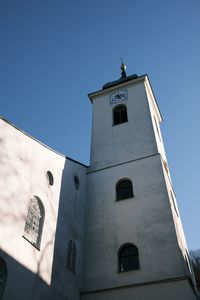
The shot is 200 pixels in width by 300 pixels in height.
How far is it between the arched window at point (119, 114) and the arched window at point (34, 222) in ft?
33.1

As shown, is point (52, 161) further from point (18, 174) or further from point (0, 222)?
point (0, 222)

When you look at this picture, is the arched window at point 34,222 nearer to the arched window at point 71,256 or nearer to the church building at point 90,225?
the church building at point 90,225

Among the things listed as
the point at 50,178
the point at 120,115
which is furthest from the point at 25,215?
the point at 120,115

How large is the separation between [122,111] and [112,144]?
10.9 ft

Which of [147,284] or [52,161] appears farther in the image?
[52,161]

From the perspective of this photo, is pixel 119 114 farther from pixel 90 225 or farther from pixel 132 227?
pixel 132 227

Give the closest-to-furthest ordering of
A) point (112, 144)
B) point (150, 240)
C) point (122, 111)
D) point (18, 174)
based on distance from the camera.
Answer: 1. point (18, 174)
2. point (150, 240)
3. point (112, 144)
4. point (122, 111)

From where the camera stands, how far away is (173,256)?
524 inches

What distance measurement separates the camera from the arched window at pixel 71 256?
13644 millimetres

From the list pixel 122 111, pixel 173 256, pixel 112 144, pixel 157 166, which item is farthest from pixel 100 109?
pixel 173 256

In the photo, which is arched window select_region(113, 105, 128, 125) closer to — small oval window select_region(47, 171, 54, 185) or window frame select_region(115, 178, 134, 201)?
window frame select_region(115, 178, 134, 201)

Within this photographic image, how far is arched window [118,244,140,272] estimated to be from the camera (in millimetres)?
13969

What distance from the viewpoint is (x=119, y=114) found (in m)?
22.3

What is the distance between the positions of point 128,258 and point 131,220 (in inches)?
68.0
